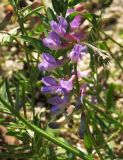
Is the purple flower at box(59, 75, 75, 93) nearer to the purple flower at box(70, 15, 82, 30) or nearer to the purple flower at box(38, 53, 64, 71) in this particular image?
the purple flower at box(38, 53, 64, 71)

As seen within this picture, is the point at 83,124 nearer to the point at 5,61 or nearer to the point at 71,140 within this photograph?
the point at 71,140

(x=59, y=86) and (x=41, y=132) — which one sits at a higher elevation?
(x=59, y=86)

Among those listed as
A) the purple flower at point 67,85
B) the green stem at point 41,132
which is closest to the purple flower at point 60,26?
the purple flower at point 67,85

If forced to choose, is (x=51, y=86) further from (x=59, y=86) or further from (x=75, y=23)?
(x=75, y=23)

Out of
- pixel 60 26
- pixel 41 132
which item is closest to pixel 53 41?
pixel 60 26

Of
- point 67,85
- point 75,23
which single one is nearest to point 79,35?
point 75,23

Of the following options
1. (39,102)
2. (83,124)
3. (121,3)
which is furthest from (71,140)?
(121,3)

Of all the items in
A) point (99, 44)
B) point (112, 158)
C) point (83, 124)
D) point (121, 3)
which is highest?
point (121, 3)

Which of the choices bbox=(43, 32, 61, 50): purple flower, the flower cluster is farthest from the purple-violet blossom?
bbox=(43, 32, 61, 50): purple flower

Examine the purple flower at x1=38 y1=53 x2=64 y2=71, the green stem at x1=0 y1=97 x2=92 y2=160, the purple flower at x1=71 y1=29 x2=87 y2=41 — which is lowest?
the green stem at x1=0 y1=97 x2=92 y2=160

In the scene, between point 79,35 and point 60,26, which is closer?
point 60,26

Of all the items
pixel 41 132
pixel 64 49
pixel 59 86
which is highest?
pixel 64 49
